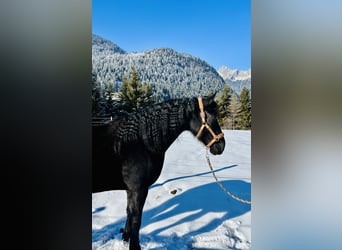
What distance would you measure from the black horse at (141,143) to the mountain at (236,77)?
0.45 feet

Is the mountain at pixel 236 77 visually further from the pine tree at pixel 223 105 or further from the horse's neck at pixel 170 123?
the horse's neck at pixel 170 123

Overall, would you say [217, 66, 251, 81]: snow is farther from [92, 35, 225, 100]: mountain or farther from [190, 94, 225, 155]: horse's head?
[190, 94, 225, 155]: horse's head

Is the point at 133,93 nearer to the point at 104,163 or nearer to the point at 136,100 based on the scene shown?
the point at 136,100

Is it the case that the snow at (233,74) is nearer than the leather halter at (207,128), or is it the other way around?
the snow at (233,74)

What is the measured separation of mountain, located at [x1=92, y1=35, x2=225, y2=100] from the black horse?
7 cm

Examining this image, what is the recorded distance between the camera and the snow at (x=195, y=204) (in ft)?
4.23

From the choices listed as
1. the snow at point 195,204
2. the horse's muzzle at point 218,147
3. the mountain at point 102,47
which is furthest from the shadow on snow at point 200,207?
the mountain at point 102,47

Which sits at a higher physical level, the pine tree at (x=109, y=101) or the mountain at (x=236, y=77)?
the mountain at (x=236, y=77)

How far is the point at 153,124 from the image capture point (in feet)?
4.36

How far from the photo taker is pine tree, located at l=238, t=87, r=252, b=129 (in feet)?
4.09
